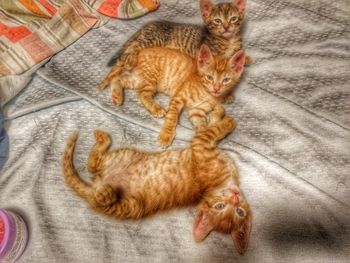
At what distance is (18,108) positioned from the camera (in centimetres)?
84

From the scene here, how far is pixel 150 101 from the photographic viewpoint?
0.81 meters

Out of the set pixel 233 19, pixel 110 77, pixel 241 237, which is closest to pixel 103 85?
pixel 110 77

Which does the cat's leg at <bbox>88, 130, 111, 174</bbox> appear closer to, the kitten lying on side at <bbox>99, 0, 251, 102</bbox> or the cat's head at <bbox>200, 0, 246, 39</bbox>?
the kitten lying on side at <bbox>99, 0, 251, 102</bbox>

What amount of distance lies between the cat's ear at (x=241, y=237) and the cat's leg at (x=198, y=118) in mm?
219

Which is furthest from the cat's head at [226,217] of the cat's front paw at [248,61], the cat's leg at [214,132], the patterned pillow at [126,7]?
the patterned pillow at [126,7]

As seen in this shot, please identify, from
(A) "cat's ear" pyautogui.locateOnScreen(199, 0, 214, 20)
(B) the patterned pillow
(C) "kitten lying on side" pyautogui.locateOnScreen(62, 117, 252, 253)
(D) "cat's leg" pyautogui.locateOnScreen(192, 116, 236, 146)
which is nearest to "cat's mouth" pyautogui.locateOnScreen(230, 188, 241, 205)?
(C) "kitten lying on side" pyautogui.locateOnScreen(62, 117, 252, 253)

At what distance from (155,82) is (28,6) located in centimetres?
43

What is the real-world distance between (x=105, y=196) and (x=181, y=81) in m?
0.29

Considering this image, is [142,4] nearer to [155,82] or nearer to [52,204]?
[155,82]

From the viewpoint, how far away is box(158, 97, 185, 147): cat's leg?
766 mm

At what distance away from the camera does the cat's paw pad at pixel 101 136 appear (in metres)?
0.78

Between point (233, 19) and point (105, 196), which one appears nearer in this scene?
point (105, 196)

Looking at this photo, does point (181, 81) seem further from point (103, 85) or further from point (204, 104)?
point (103, 85)

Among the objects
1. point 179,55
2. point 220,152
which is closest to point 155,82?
point 179,55
